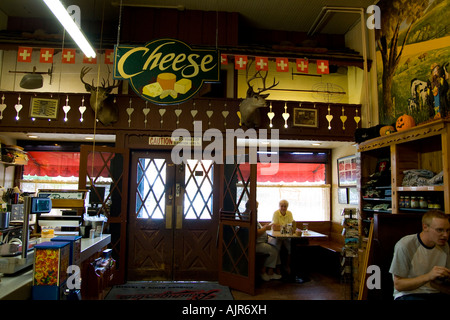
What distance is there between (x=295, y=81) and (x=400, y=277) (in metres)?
6.03

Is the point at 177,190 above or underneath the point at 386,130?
underneath

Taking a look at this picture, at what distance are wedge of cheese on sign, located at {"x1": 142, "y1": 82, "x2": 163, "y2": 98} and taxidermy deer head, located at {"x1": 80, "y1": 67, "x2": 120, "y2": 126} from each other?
2744 mm

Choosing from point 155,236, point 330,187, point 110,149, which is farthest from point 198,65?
point 330,187

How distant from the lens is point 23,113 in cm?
632

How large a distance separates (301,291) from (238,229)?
1592 millimetres

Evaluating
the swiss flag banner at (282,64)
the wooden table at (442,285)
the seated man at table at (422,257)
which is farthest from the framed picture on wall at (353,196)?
the wooden table at (442,285)

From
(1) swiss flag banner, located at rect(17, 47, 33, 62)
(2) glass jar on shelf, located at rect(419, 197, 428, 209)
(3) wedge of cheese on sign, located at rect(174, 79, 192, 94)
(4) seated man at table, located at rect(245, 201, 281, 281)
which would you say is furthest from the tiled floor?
(1) swiss flag banner, located at rect(17, 47, 33, 62)

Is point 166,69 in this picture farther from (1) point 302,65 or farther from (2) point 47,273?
(1) point 302,65

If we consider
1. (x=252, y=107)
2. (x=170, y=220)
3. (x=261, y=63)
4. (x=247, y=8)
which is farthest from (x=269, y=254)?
(x=247, y=8)

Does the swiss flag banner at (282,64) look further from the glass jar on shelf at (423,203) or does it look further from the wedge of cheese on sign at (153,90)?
the wedge of cheese on sign at (153,90)

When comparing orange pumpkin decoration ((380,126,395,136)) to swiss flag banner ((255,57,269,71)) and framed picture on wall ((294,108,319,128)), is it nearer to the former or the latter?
framed picture on wall ((294,108,319,128))

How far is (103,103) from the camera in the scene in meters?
6.17
